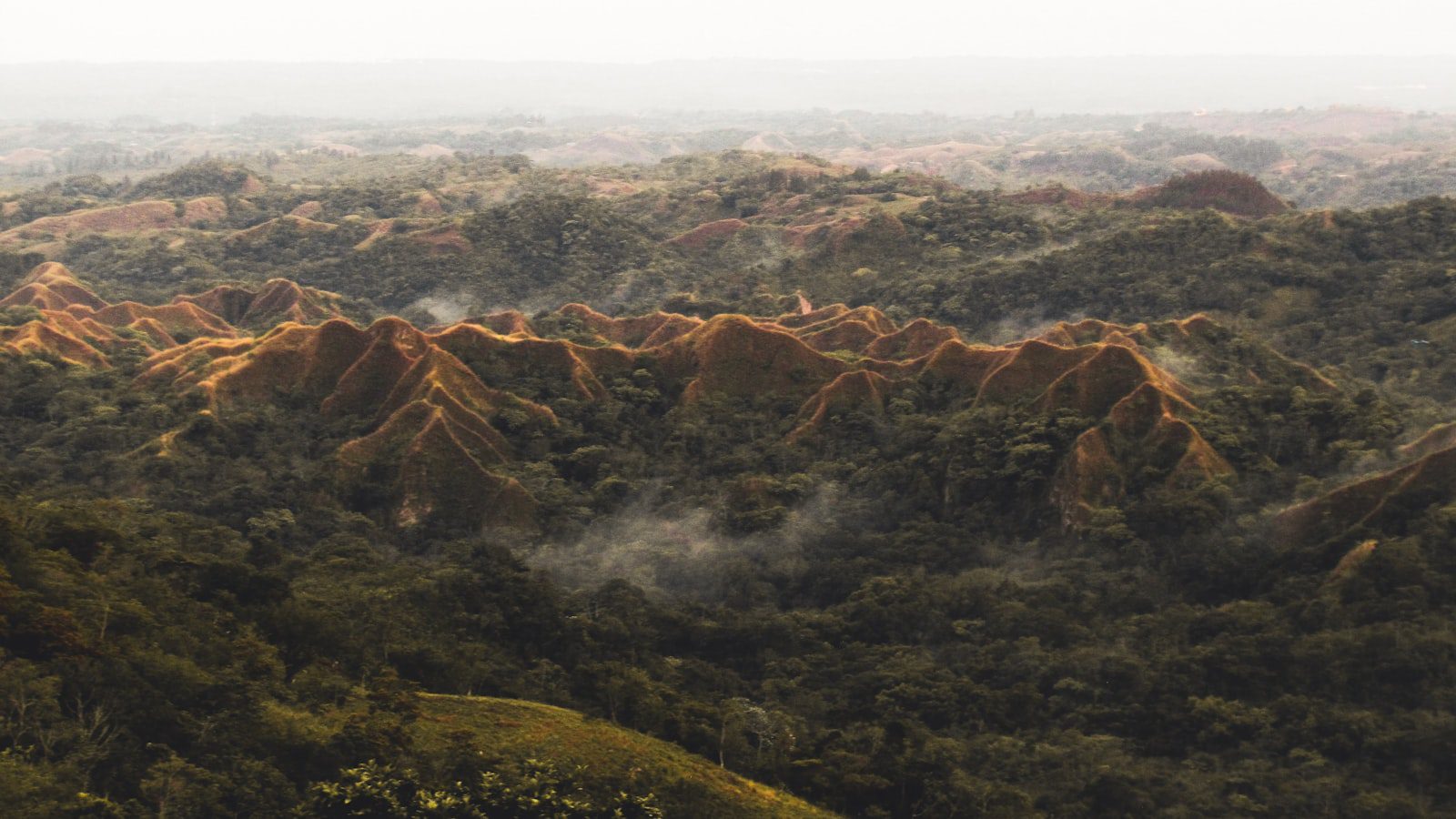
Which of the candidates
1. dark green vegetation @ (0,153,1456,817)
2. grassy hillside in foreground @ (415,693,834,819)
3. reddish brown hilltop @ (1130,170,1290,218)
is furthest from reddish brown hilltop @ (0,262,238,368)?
reddish brown hilltop @ (1130,170,1290,218)

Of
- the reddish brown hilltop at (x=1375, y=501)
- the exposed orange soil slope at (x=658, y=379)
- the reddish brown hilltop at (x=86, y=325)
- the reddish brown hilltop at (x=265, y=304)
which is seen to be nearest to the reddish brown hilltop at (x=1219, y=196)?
the exposed orange soil slope at (x=658, y=379)

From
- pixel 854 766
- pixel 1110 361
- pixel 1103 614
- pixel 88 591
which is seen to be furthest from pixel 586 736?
pixel 1110 361

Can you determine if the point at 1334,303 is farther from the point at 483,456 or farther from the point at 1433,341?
the point at 483,456

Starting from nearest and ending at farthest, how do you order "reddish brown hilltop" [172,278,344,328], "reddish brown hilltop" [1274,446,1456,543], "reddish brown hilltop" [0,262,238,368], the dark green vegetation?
the dark green vegetation < "reddish brown hilltop" [1274,446,1456,543] < "reddish brown hilltop" [0,262,238,368] < "reddish brown hilltop" [172,278,344,328]

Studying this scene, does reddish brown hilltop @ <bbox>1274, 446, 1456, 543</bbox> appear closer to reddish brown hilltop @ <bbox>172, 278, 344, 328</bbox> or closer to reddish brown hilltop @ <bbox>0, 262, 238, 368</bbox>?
reddish brown hilltop @ <bbox>0, 262, 238, 368</bbox>

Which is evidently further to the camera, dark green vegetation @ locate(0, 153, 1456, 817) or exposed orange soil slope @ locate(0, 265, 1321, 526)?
exposed orange soil slope @ locate(0, 265, 1321, 526)

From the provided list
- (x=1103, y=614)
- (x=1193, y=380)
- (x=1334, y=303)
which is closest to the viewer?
(x=1103, y=614)
